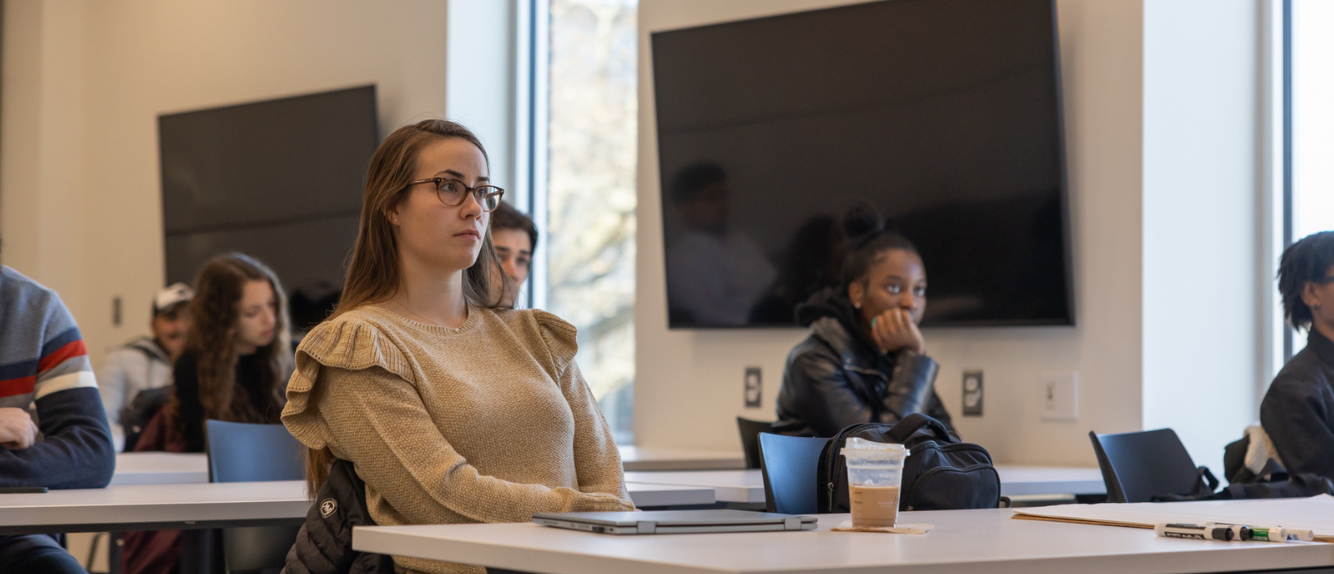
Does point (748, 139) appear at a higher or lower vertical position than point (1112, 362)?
higher

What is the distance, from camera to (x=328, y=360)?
186 cm

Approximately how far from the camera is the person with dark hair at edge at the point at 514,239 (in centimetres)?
389

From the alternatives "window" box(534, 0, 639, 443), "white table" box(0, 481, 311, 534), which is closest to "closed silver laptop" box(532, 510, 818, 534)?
"white table" box(0, 481, 311, 534)

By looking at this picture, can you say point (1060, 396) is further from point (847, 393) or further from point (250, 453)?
point (250, 453)

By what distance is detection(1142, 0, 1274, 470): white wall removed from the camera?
3494 mm

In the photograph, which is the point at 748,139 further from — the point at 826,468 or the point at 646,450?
the point at 826,468

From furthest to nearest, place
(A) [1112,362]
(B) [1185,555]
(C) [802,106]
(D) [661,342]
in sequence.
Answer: (D) [661,342] → (C) [802,106] → (A) [1112,362] → (B) [1185,555]

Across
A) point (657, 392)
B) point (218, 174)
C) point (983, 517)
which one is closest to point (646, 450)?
point (657, 392)

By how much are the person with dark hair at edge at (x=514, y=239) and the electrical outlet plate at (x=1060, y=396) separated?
1475 millimetres

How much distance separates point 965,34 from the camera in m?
3.72

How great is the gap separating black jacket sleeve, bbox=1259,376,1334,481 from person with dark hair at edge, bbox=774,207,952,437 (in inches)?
32.1

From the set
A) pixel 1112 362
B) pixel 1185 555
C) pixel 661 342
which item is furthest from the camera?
pixel 661 342

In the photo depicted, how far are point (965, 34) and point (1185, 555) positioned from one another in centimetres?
245

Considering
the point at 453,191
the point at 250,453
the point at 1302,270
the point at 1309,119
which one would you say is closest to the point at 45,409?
the point at 250,453
